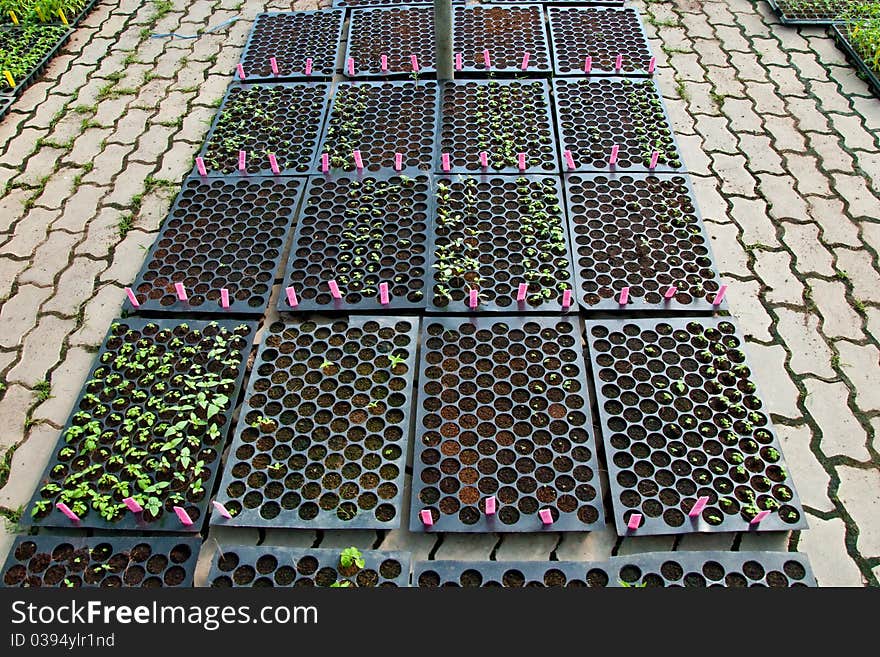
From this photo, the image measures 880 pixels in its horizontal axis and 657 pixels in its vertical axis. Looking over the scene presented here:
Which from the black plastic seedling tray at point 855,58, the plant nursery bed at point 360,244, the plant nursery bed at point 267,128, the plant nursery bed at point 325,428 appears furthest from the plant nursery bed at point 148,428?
the black plastic seedling tray at point 855,58

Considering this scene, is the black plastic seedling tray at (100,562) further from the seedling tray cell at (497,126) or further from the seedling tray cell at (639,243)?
the seedling tray cell at (497,126)

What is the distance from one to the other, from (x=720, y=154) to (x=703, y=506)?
8.68ft

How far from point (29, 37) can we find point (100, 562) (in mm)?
4774

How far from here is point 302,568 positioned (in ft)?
7.52

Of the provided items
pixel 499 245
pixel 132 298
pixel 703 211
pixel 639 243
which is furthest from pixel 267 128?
pixel 703 211

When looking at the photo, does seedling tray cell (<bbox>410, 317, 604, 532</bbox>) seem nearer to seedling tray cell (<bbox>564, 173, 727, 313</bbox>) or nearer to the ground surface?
the ground surface

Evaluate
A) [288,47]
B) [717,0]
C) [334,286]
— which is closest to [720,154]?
[717,0]

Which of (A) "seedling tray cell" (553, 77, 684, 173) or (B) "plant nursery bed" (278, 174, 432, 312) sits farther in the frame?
(A) "seedling tray cell" (553, 77, 684, 173)

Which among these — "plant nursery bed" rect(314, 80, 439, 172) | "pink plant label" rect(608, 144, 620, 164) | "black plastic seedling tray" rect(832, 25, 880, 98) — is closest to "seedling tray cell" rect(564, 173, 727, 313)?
"pink plant label" rect(608, 144, 620, 164)

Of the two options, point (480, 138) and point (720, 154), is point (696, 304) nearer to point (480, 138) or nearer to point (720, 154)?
point (720, 154)

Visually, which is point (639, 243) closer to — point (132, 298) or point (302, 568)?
point (302, 568)

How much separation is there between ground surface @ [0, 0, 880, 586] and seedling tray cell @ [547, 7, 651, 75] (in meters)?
0.23

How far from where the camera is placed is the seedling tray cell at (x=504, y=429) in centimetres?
244

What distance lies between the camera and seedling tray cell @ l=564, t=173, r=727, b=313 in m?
3.15
